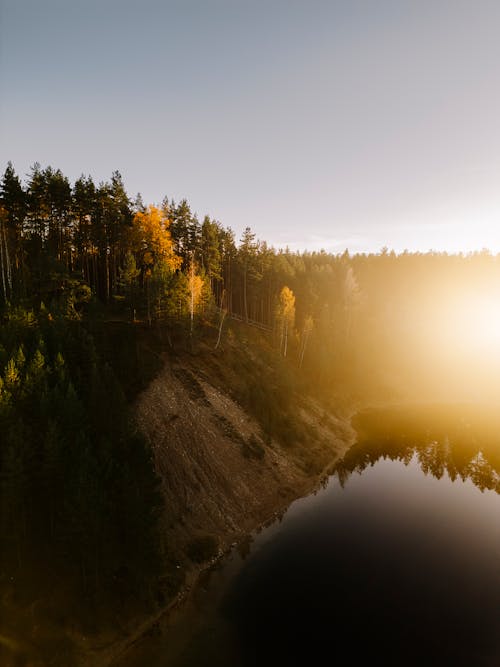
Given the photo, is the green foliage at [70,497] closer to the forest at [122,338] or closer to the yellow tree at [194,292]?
the forest at [122,338]

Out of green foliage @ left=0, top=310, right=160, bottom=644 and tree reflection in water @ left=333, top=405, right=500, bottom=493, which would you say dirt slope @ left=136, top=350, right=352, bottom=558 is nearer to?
→ green foliage @ left=0, top=310, right=160, bottom=644

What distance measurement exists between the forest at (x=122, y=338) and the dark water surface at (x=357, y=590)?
6851 mm

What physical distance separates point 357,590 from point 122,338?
37.9m

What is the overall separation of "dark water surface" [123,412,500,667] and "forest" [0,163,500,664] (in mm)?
6851

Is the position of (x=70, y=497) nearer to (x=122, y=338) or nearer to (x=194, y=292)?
(x=122, y=338)

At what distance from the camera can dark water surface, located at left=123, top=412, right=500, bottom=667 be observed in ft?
81.0

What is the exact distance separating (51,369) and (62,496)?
1163 centimetres

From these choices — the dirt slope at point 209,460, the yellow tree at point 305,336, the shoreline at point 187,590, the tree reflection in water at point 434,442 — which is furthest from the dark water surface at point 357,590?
the yellow tree at point 305,336

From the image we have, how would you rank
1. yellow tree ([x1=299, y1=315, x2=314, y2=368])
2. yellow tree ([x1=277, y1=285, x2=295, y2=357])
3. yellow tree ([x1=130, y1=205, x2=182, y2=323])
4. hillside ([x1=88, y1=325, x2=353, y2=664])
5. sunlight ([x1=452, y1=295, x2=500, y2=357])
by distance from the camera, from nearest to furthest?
hillside ([x1=88, y1=325, x2=353, y2=664]), yellow tree ([x1=130, y1=205, x2=182, y2=323]), yellow tree ([x1=277, y1=285, x2=295, y2=357]), yellow tree ([x1=299, y1=315, x2=314, y2=368]), sunlight ([x1=452, y1=295, x2=500, y2=357])

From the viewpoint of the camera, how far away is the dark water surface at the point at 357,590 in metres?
24.7

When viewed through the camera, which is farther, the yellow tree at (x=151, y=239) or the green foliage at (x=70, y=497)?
the yellow tree at (x=151, y=239)

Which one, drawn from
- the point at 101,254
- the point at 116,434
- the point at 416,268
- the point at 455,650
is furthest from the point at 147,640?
the point at 416,268

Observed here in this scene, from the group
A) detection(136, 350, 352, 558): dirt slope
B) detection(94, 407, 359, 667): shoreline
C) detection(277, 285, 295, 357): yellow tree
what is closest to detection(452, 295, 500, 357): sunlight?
detection(277, 285, 295, 357): yellow tree

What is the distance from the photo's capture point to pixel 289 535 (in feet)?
125
